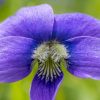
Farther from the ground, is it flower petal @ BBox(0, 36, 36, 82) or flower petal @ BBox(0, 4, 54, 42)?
flower petal @ BBox(0, 4, 54, 42)

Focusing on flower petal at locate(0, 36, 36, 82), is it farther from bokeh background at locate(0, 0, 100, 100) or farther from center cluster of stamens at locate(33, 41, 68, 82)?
bokeh background at locate(0, 0, 100, 100)

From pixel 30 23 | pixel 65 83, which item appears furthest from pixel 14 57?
pixel 65 83

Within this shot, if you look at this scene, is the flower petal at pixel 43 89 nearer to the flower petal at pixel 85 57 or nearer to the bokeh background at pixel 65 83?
the flower petal at pixel 85 57

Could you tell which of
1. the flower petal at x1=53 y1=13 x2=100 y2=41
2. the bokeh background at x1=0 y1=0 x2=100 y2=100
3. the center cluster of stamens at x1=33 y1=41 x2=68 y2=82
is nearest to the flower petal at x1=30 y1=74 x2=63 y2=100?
the center cluster of stamens at x1=33 y1=41 x2=68 y2=82

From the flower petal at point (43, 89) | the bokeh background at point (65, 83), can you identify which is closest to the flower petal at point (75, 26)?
the flower petal at point (43, 89)

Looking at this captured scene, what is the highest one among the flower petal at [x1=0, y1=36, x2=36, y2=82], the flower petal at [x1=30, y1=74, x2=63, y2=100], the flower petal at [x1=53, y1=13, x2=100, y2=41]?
the flower petal at [x1=53, y1=13, x2=100, y2=41]

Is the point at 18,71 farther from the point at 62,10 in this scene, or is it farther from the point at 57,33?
the point at 62,10
